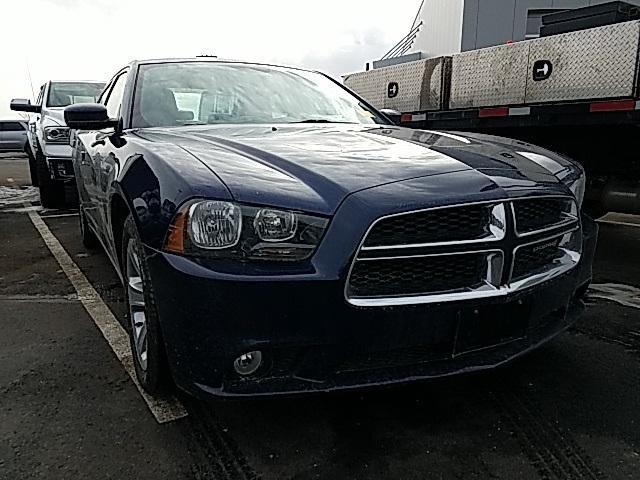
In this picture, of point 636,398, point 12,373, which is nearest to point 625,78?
point 636,398

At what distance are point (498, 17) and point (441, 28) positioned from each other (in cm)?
Answer: 409

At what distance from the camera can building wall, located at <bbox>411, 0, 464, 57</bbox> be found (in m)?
18.1

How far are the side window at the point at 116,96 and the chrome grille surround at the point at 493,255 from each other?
82.5 inches

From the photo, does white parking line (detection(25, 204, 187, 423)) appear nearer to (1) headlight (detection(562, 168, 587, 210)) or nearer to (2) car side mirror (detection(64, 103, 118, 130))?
(2) car side mirror (detection(64, 103, 118, 130))

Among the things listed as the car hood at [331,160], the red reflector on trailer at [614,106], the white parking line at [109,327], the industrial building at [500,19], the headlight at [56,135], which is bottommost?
the white parking line at [109,327]

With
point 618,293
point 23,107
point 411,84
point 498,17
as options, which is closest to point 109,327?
point 618,293

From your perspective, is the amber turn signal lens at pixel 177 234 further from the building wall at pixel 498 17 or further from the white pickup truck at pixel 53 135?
the building wall at pixel 498 17

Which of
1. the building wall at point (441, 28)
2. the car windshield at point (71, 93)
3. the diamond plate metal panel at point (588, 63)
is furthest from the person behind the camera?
the building wall at point (441, 28)

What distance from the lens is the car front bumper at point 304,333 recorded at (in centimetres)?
176

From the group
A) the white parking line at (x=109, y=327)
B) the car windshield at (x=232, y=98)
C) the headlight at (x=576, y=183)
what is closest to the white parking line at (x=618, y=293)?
the headlight at (x=576, y=183)

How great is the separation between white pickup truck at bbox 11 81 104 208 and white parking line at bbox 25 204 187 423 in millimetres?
1729

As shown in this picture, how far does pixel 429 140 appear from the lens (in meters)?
2.71

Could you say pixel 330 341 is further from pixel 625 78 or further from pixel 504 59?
pixel 504 59

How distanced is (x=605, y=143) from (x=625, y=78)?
2.80 feet
